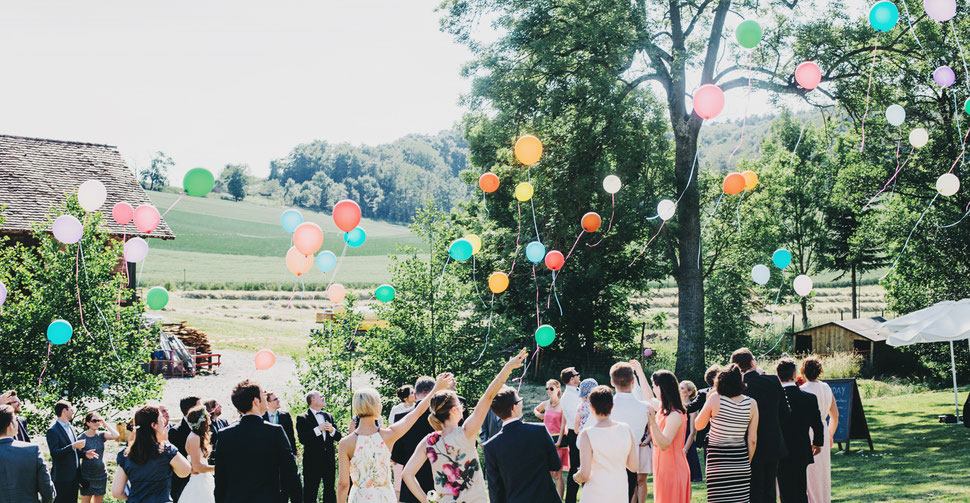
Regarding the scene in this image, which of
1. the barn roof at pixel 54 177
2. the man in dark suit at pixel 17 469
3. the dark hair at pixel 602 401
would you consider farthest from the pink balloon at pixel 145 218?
the barn roof at pixel 54 177

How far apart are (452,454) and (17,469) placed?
3.25m

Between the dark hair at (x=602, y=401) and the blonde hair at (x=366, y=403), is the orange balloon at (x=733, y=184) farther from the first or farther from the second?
the blonde hair at (x=366, y=403)

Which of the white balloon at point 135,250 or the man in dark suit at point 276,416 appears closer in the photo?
the man in dark suit at point 276,416

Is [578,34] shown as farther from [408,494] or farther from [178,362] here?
[178,362]

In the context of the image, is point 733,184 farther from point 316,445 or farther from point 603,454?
point 603,454

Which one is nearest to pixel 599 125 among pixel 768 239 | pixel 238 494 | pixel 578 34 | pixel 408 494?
pixel 578 34

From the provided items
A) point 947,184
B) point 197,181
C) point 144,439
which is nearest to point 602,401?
point 144,439

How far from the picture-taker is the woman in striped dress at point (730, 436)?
5.29 m

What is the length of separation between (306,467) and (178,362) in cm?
1859

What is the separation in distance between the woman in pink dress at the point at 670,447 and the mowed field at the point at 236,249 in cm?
4802

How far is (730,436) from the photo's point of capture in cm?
534

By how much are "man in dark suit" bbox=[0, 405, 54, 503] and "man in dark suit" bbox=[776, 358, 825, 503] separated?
18.6 ft

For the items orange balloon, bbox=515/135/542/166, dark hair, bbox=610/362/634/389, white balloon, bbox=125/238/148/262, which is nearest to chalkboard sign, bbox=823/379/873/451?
orange balloon, bbox=515/135/542/166

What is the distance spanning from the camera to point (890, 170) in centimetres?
1678
